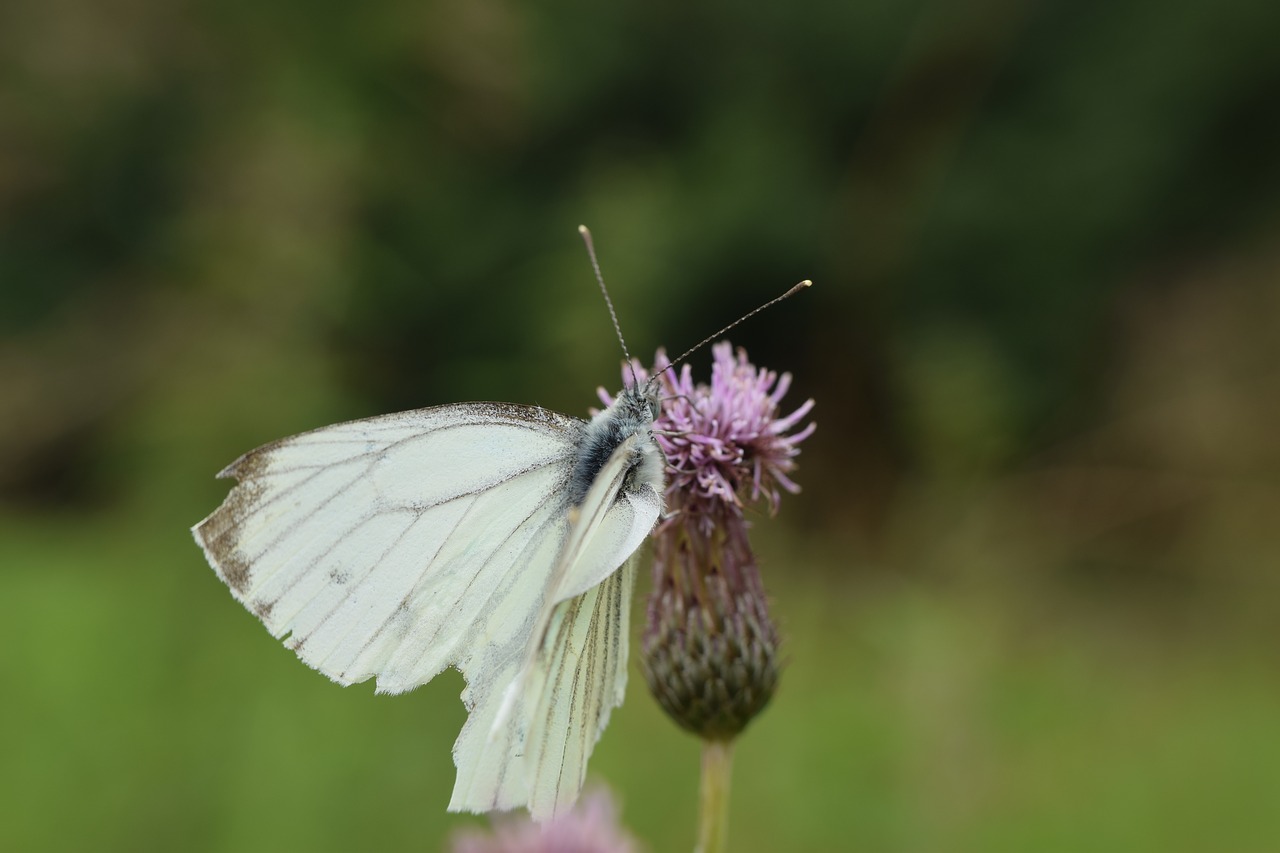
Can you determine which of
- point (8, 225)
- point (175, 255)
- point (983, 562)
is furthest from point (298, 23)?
point (983, 562)

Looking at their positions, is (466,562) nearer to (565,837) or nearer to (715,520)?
(715,520)

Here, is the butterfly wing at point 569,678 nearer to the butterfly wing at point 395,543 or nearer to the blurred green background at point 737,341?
the butterfly wing at point 395,543

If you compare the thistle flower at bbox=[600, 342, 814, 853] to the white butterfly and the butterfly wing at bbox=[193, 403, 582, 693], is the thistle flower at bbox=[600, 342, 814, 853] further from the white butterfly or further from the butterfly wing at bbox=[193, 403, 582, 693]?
the butterfly wing at bbox=[193, 403, 582, 693]

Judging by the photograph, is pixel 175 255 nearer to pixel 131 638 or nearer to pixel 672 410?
pixel 131 638

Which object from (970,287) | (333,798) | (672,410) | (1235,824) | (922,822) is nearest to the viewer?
(672,410)

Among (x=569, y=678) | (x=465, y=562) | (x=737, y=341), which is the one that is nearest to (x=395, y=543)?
(x=465, y=562)

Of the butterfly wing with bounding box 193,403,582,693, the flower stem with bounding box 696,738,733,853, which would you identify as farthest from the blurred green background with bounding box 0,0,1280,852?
the butterfly wing with bounding box 193,403,582,693

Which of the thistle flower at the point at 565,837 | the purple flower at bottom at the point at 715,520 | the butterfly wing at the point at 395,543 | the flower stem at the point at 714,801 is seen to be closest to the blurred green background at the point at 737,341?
the thistle flower at the point at 565,837
